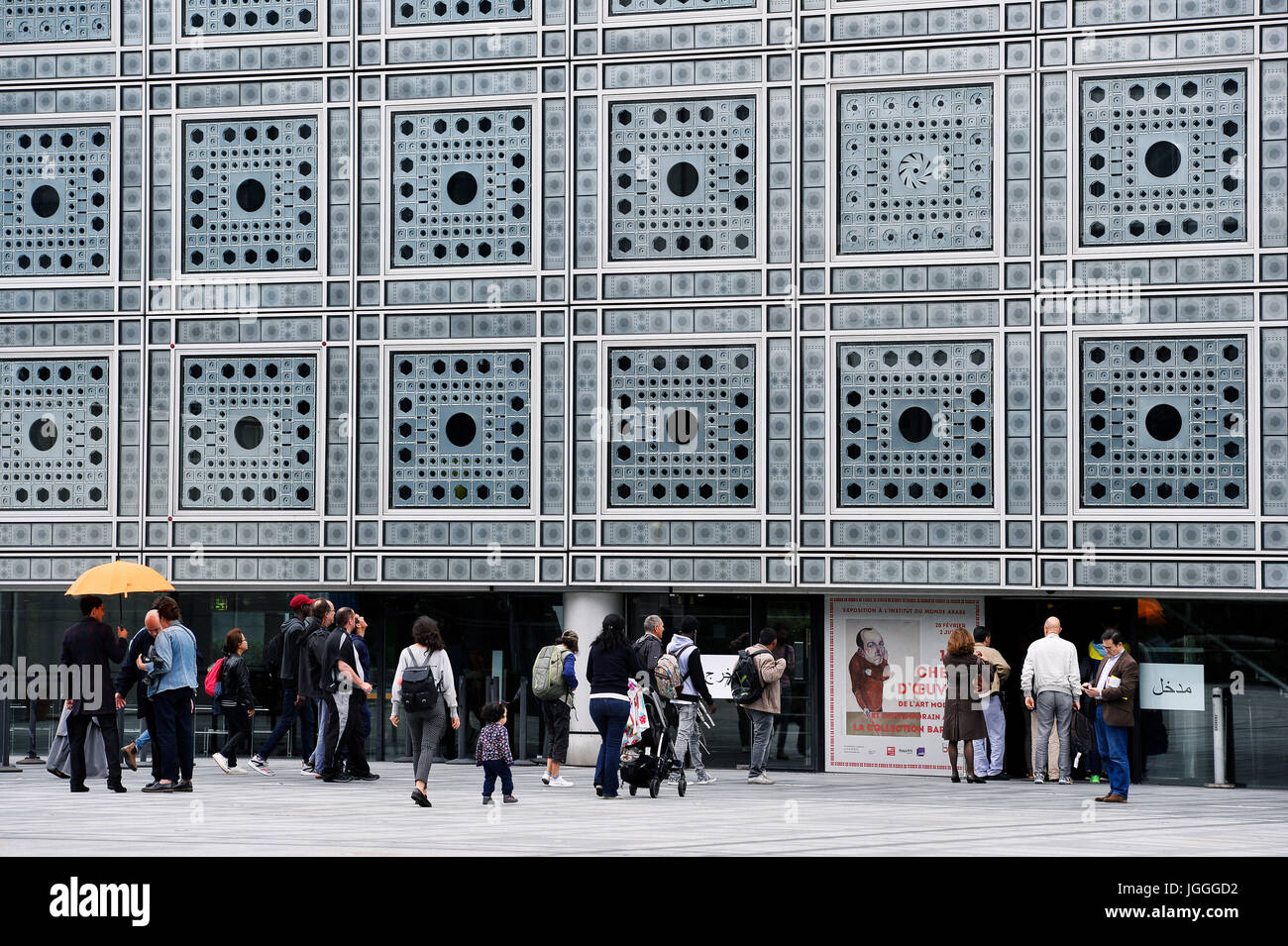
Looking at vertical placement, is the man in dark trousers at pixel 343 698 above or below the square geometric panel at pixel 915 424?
below

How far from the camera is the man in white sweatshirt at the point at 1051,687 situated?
20734 mm

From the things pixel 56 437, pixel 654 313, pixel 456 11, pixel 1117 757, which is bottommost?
pixel 1117 757

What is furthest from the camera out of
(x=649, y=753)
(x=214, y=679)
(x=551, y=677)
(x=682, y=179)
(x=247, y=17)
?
(x=247, y=17)

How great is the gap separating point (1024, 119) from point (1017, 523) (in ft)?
15.8

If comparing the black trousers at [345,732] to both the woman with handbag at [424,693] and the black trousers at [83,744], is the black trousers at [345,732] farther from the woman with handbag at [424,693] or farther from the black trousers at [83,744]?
the woman with handbag at [424,693]

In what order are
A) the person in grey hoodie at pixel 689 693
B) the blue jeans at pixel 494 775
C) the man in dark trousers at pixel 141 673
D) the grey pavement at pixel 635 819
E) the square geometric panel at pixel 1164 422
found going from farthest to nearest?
the square geometric panel at pixel 1164 422, the person in grey hoodie at pixel 689 693, the man in dark trousers at pixel 141 673, the blue jeans at pixel 494 775, the grey pavement at pixel 635 819

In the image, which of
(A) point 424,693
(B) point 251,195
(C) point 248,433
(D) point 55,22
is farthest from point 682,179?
(D) point 55,22

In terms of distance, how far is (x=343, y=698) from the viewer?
19.5 meters

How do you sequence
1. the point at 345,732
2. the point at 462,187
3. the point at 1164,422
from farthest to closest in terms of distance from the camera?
the point at 462,187 → the point at 1164,422 → the point at 345,732

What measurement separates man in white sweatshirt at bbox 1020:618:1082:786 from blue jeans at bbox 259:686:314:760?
8.28 meters

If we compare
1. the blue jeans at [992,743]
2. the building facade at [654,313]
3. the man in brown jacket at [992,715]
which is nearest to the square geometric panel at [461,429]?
the building facade at [654,313]

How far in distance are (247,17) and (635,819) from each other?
527 inches

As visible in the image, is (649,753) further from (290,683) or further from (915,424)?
(915,424)

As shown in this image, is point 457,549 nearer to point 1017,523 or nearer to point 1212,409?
point 1017,523
